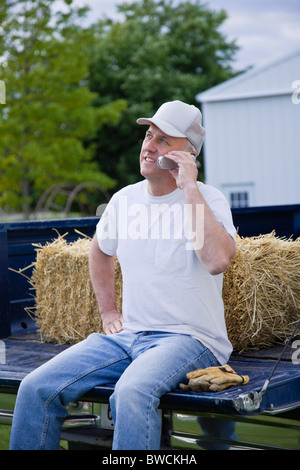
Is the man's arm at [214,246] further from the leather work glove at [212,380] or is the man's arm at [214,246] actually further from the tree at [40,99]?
the tree at [40,99]

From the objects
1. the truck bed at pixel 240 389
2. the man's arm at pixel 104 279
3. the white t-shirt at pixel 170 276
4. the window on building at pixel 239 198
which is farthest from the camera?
the window on building at pixel 239 198

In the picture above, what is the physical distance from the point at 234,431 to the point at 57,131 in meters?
18.0

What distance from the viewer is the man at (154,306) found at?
8.16 feet

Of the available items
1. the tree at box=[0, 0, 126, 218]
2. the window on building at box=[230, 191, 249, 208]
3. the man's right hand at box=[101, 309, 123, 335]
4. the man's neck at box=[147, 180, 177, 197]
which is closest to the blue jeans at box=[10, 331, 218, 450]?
the man's right hand at box=[101, 309, 123, 335]

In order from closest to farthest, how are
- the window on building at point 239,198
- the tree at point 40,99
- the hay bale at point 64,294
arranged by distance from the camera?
the hay bale at point 64,294 → the window on building at point 239,198 → the tree at point 40,99

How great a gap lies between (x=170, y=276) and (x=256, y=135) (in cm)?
1416

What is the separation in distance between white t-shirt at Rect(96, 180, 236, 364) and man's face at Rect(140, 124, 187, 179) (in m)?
0.11

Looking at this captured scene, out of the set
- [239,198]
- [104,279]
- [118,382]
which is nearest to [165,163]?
[104,279]

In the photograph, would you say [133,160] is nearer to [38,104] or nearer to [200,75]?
[200,75]

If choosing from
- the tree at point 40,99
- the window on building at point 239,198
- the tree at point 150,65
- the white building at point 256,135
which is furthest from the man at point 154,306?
the tree at point 150,65

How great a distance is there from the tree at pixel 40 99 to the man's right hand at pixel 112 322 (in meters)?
15.9

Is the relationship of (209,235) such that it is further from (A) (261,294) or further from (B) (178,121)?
(A) (261,294)

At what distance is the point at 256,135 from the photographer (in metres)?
16.5

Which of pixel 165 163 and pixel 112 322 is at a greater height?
pixel 165 163
